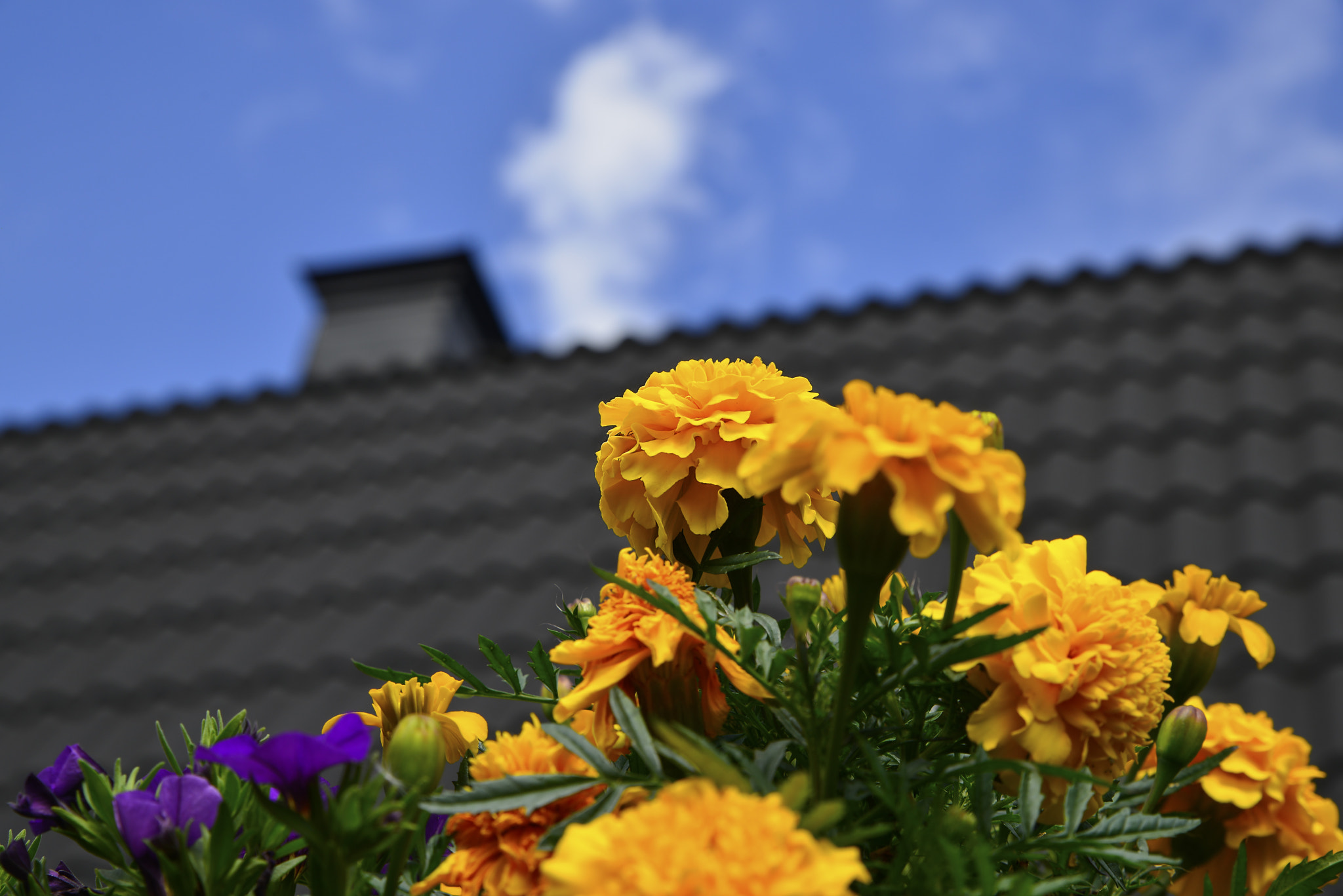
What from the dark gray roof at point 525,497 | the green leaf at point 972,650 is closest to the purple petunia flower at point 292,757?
the green leaf at point 972,650

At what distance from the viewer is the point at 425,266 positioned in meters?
5.94

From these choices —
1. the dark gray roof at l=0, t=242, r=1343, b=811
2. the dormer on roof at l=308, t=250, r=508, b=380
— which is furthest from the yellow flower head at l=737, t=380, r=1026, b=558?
the dormer on roof at l=308, t=250, r=508, b=380

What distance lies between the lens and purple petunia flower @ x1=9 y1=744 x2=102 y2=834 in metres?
0.50

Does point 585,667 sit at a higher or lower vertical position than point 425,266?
lower

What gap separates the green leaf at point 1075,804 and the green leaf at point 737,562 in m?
0.19

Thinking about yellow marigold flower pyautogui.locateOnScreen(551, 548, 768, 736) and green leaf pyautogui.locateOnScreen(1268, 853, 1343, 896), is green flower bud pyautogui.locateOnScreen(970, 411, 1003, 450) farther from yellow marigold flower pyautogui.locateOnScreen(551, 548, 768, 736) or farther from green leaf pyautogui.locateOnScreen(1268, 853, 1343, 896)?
green leaf pyautogui.locateOnScreen(1268, 853, 1343, 896)

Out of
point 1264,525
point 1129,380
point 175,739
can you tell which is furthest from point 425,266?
point 1264,525

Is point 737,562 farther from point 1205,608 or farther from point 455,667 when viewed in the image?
point 1205,608

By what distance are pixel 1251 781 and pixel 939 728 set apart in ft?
0.72

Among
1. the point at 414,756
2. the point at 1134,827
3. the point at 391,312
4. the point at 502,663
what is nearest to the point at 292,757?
the point at 414,756

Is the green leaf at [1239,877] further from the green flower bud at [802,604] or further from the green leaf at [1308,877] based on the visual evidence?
the green flower bud at [802,604]

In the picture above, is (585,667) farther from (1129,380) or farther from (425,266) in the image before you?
(425,266)

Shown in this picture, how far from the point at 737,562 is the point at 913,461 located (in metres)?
0.19

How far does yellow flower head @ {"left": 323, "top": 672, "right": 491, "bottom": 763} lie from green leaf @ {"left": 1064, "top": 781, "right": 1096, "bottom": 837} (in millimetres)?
298
